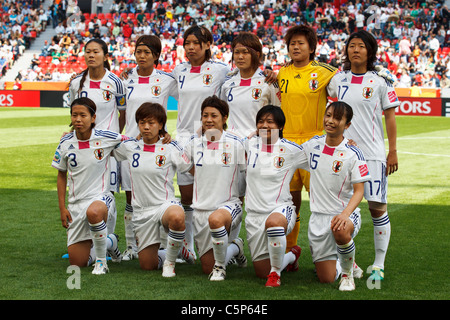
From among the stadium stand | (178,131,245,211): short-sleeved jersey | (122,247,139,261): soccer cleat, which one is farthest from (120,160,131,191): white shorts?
the stadium stand

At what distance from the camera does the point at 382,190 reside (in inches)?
202

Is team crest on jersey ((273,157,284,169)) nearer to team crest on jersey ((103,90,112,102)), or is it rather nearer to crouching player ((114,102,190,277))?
crouching player ((114,102,190,277))

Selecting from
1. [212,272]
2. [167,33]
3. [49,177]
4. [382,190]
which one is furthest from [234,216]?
[167,33]

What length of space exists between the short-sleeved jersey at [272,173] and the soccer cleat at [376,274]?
87cm

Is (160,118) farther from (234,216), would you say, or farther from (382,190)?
(382,190)

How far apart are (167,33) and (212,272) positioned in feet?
99.3

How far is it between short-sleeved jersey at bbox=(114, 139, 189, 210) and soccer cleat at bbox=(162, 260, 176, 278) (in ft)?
1.78

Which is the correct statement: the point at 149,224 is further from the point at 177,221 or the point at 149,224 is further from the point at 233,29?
the point at 233,29

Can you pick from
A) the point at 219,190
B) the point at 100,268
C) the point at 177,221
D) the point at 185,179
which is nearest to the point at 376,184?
the point at 219,190

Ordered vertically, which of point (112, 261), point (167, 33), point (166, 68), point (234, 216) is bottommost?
point (112, 261)

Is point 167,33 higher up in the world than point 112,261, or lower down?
higher up

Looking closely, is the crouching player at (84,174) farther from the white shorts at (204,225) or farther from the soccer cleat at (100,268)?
the white shorts at (204,225)

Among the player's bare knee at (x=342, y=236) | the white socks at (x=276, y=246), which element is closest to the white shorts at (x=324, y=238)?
the player's bare knee at (x=342, y=236)
